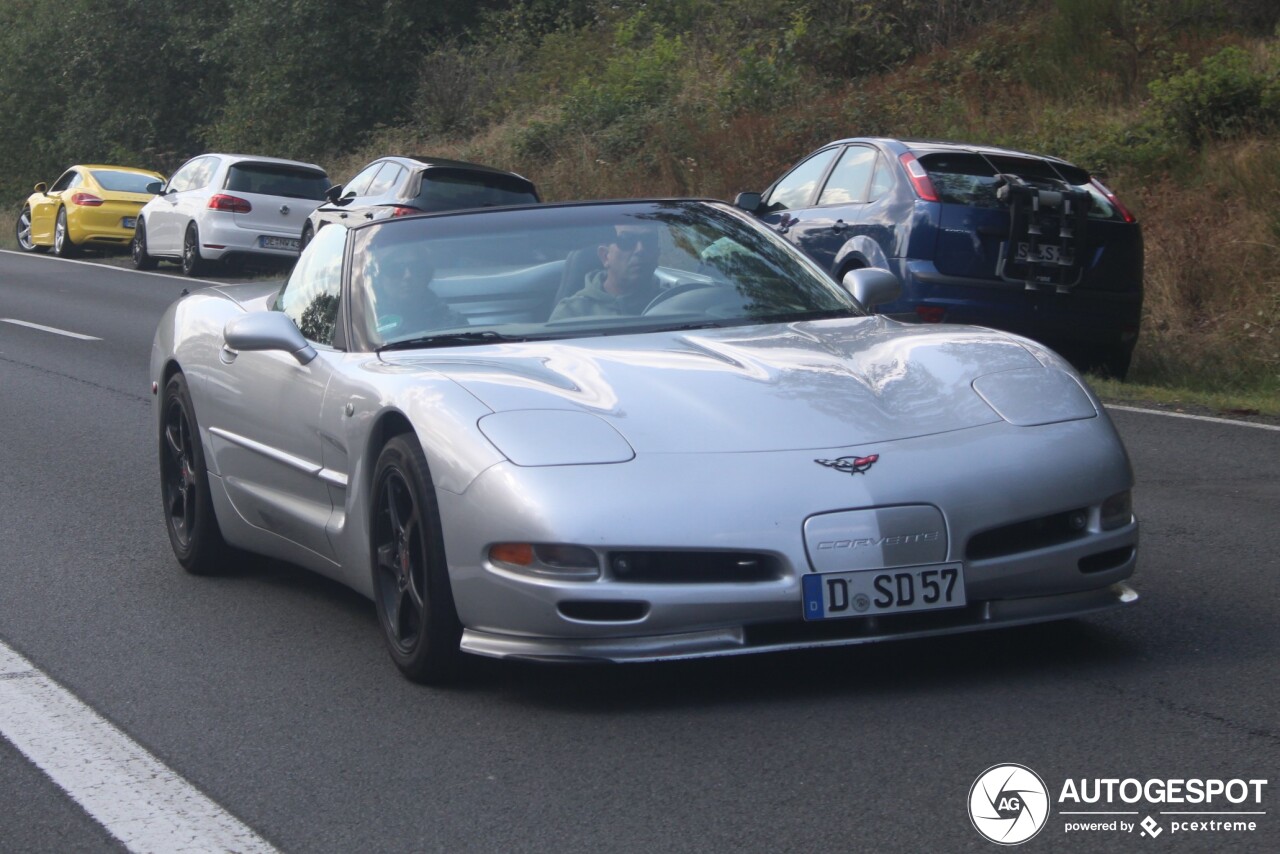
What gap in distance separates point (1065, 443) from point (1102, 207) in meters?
7.22

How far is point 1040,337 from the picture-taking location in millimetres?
11219

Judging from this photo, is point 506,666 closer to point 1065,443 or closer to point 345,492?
point 345,492

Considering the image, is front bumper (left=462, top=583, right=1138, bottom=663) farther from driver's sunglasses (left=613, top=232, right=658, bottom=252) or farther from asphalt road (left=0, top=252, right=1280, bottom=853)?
→ driver's sunglasses (left=613, top=232, right=658, bottom=252)

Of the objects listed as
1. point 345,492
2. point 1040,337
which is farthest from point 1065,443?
point 1040,337

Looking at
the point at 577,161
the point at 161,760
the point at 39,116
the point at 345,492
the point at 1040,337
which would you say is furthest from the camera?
the point at 39,116

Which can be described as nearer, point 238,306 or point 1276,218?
point 238,306

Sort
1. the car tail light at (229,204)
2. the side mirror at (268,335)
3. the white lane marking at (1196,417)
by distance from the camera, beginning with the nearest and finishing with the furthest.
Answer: the side mirror at (268,335)
the white lane marking at (1196,417)
the car tail light at (229,204)

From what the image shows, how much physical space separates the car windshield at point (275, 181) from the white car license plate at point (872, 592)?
21.0 metres

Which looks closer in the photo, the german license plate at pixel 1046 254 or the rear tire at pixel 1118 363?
→ the german license plate at pixel 1046 254

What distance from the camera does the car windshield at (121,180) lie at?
29000mm

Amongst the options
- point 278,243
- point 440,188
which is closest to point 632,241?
point 440,188

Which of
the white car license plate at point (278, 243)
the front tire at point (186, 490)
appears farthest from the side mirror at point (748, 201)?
the white car license plate at point (278, 243)
